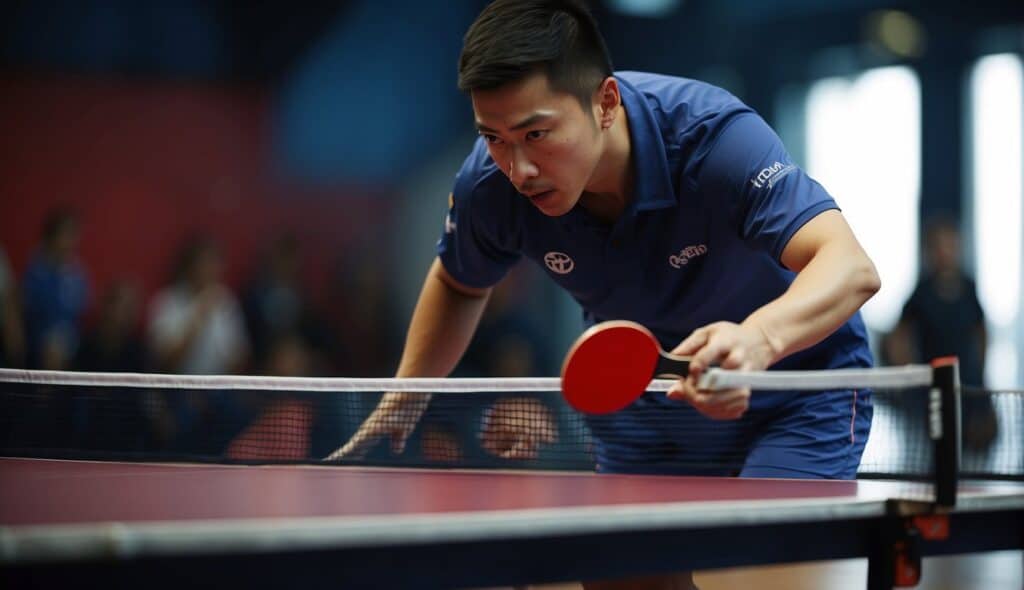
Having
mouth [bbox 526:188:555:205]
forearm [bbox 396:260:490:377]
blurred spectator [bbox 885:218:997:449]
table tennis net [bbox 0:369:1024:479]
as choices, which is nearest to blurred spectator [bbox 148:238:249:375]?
table tennis net [bbox 0:369:1024:479]

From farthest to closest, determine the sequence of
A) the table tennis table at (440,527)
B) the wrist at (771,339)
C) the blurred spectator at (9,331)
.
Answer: the blurred spectator at (9,331) → the wrist at (771,339) → the table tennis table at (440,527)

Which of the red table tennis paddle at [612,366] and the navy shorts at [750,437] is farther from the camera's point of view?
the navy shorts at [750,437]

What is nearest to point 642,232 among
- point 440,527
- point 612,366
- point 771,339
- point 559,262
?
point 559,262

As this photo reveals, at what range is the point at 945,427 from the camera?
1.93m

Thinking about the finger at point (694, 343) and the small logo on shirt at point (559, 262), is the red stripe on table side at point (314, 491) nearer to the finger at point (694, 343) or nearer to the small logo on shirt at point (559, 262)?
the finger at point (694, 343)

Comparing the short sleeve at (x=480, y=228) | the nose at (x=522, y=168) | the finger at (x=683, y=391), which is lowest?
the finger at (x=683, y=391)

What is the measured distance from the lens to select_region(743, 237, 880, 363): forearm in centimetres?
198

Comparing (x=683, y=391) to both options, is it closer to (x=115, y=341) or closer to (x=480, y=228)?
(x=480, y=228)

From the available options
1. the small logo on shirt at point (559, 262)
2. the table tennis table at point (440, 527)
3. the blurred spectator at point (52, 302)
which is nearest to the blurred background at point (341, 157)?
the blurred spectator at point (52, 302)

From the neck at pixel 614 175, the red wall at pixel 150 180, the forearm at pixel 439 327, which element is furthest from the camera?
the red wall at pixel 150 180

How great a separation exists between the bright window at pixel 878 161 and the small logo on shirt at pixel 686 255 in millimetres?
9149

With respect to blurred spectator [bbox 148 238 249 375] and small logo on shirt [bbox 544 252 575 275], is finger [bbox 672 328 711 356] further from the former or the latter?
blurred spectator [bbox 148 238 249 375]

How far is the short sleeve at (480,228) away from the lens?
8.95 ft

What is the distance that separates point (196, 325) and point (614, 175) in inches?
213
